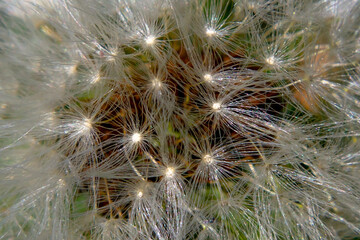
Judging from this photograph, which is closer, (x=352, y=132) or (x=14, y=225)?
(x=352, y=132)

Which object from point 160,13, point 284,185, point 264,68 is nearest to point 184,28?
point 160,13

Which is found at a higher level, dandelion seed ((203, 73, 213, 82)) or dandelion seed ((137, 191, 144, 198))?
dandelion seed ((203, 73, 213, 82))

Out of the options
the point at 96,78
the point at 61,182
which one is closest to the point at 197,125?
the point at 96,78

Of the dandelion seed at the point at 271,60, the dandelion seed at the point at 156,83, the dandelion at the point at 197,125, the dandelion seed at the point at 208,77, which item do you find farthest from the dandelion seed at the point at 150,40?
the dandelion seed at the point at 271,60

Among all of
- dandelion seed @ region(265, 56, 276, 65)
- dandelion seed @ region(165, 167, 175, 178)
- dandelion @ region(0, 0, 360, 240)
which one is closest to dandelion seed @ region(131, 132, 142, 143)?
dandelion @ region(0, 0, 360, 240)

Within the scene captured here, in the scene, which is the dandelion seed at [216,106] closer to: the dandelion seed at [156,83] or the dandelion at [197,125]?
the dandelion at [197,125]

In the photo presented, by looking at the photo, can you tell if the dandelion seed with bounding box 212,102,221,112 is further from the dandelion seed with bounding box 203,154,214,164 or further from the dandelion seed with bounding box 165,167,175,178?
the dandelion seed with bounding box 165,167,175,178

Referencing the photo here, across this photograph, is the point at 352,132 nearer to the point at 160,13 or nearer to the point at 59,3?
the point at 160,13

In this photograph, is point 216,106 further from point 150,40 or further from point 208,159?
point 150,40
